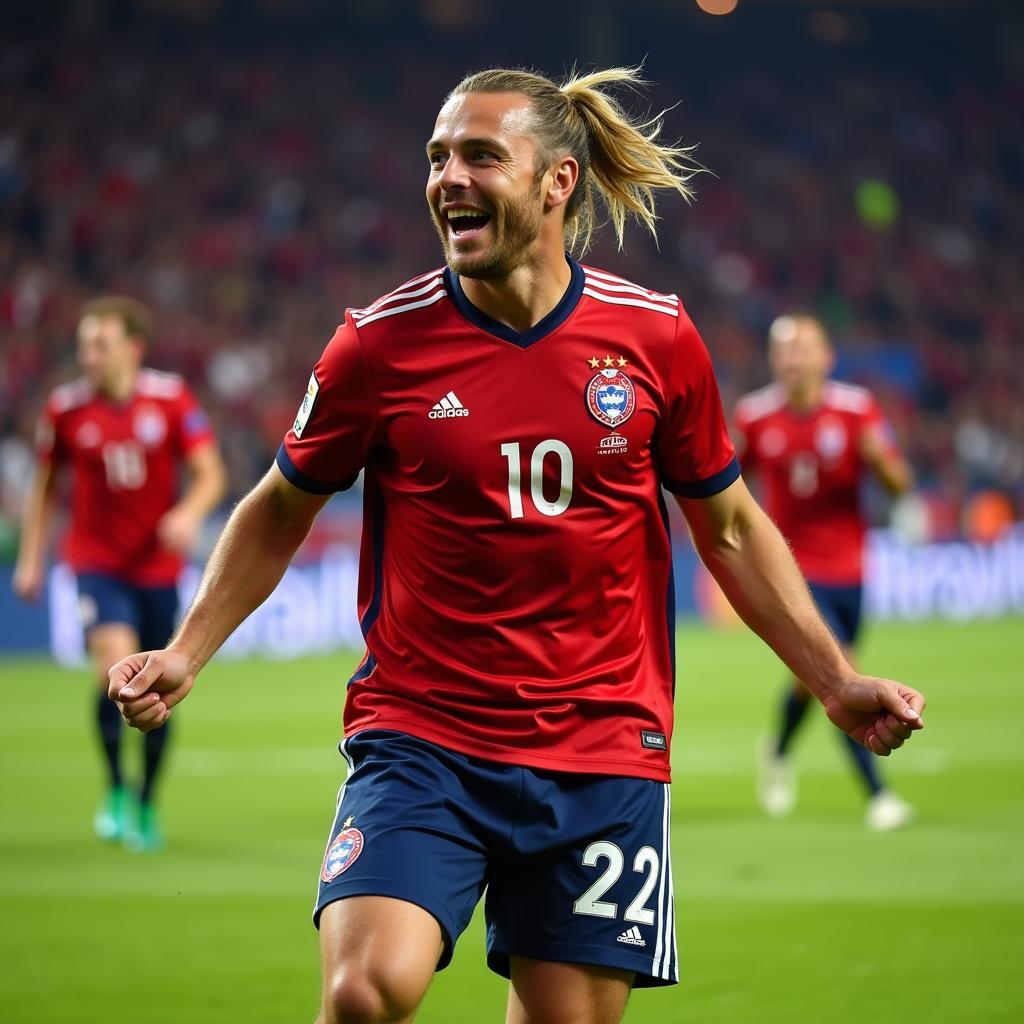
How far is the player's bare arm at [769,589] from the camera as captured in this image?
427 cm

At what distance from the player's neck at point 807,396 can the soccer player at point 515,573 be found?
670 centimetres

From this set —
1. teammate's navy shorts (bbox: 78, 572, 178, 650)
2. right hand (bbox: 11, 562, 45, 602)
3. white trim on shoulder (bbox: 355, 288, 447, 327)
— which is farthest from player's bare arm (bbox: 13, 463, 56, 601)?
white trim on shoulder (bbox: 355, 288, 447, 327)

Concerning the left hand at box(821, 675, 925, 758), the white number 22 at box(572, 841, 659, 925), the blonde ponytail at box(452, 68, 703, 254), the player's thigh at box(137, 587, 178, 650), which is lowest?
the white number 22 at box(572, 841, 659, 925)

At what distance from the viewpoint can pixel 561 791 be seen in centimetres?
405

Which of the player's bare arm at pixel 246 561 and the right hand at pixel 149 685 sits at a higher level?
the player's bare arm at pixel 246 561

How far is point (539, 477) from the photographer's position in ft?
13.5

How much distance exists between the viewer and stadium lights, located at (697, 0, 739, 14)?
34.8 m

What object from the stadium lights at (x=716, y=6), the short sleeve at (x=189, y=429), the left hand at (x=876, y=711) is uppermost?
the stadium lights at (x=716, y=6)

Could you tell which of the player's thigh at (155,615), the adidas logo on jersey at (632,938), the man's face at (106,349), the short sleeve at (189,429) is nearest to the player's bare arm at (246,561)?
the adidas logo on jersey at (632,938)

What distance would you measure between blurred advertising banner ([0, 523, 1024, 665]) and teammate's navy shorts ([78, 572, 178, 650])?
6.47 metres

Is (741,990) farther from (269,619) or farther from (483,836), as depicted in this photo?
(269,619)

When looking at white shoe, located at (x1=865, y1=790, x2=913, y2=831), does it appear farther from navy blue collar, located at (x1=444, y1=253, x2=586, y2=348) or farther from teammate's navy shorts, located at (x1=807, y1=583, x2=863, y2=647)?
navy blue collar, located at (x1=444, y1=253, x2=586, y2=348)

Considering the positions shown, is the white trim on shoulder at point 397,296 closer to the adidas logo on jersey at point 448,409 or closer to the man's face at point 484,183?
the man's face at point 484,183

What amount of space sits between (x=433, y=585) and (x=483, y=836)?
545 millimetres
